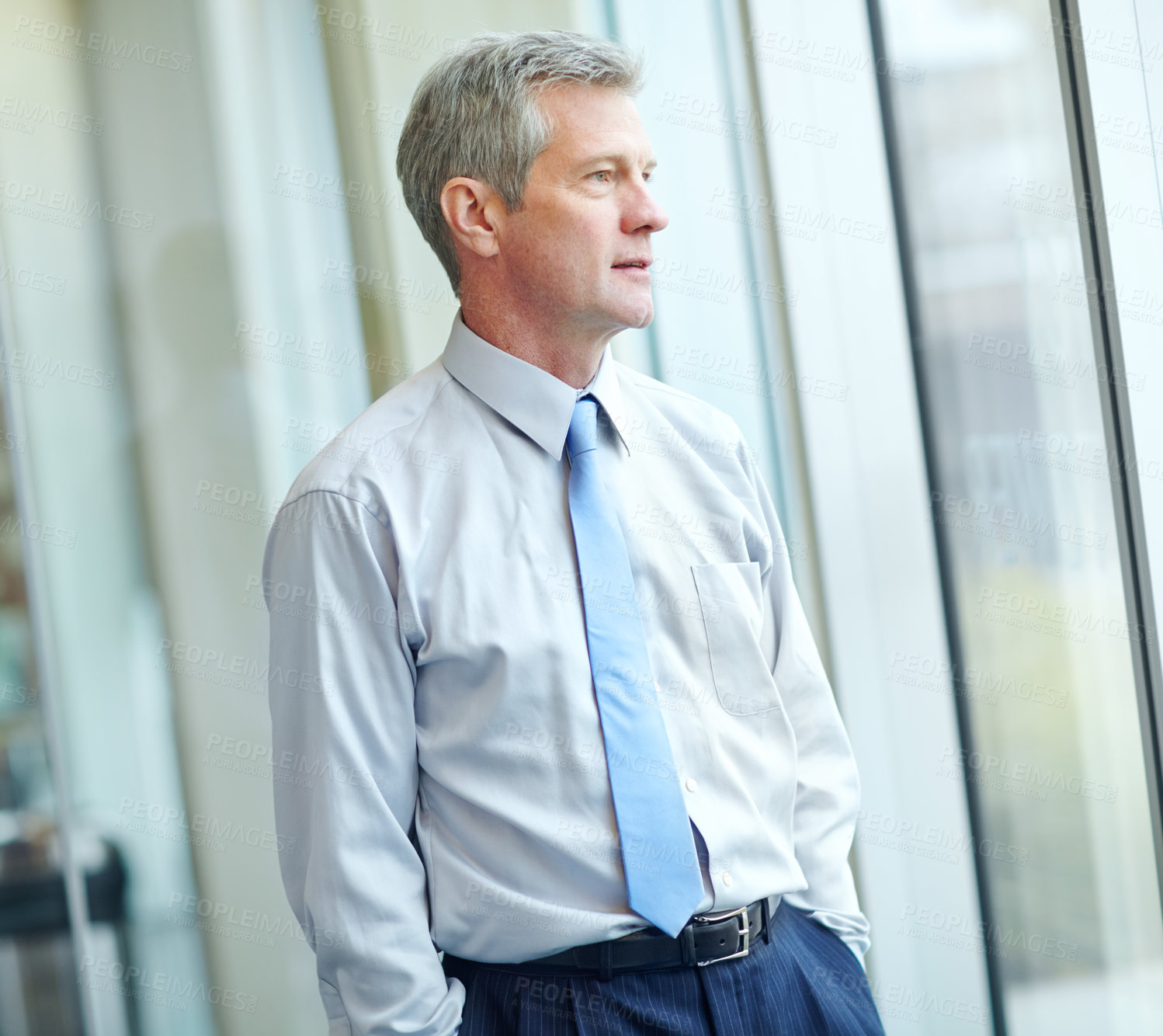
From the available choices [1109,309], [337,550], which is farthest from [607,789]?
[1109,309]

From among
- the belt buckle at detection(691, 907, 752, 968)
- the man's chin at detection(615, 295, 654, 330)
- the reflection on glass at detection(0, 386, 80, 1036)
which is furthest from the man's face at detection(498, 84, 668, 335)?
the reflection on glass at detection(0, 386, 80, 1036)

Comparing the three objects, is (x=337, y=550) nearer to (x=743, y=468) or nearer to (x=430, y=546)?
(x=430, y=546)

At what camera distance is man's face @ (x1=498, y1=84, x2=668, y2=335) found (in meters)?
1.28

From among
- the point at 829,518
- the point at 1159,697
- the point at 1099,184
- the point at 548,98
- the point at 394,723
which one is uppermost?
the point at 548,98

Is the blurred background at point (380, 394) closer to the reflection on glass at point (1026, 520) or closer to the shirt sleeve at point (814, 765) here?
the reflection on glass at point (1026, 520)

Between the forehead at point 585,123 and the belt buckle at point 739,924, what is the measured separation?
2.94 ft

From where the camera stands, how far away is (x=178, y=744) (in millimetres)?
1926

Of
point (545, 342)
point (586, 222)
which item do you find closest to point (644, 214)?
point (586, 222)

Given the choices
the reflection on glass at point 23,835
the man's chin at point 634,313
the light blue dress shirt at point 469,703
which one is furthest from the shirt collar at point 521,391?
the reflection on glass at point 23,835

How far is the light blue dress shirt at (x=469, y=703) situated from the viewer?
117cm

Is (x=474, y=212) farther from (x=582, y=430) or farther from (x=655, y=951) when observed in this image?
(x=655, y=951)

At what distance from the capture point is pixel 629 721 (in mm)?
1205

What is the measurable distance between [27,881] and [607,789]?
118 centimetres

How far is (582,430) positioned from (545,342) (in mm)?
126
